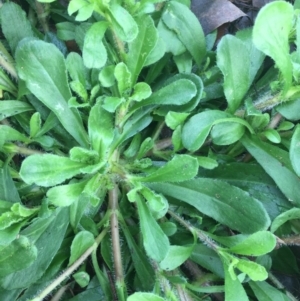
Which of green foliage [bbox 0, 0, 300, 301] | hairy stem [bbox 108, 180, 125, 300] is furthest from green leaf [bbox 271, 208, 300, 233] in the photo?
hairy stem [bbox 108, 180, 125, 300]

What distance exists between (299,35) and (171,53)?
29cm

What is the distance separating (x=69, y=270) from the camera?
3.25 ft

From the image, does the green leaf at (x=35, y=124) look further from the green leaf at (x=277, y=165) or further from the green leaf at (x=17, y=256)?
the green leaf at (x=277, y=165)

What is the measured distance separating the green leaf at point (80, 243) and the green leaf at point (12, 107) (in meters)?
0.30

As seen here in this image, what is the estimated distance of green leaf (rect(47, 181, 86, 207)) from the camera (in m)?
0.87

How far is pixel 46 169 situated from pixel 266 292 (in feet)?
1.78

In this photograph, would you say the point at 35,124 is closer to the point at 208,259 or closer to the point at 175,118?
the point at 175,118

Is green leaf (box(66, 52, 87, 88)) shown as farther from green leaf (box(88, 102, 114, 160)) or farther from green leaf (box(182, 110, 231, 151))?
green leaf (box(182, 110, 231, 151))

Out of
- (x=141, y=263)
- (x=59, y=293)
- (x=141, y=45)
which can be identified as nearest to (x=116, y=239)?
(x=141, y=263)

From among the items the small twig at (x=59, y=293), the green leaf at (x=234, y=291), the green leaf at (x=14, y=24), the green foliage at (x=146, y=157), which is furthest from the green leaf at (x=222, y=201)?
the green leaf at (x=14, y=24)

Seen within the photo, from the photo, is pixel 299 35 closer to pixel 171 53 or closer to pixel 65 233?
pixel 171 53

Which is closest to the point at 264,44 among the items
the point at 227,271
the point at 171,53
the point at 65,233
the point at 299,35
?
the point at 299,35

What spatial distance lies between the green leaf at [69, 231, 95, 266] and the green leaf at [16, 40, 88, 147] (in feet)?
0.62

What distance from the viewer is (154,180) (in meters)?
0.96
